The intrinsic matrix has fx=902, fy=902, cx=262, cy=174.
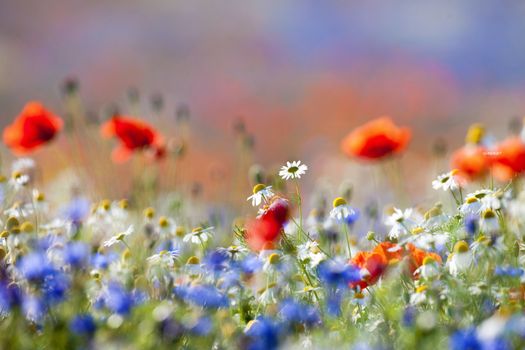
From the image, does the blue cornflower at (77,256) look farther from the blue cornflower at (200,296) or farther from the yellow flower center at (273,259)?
the yellow flower center at (273,259)

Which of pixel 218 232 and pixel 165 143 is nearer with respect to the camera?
pixel 218 232

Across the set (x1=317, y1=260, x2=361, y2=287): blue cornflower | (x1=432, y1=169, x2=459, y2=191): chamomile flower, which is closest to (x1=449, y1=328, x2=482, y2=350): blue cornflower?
(x1=317, y1=260, x2=361, y2=287): blue cornflower

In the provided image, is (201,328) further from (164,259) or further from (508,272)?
(508,272)

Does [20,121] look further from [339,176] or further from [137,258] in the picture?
[339,176]

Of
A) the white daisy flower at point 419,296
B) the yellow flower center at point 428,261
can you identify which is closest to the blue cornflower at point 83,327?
the white daisy flower at point 419,296

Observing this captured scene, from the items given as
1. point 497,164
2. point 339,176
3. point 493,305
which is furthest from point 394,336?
point 339,176

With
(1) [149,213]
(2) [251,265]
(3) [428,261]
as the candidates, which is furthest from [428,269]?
(1) [149,213]
